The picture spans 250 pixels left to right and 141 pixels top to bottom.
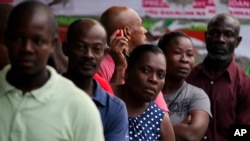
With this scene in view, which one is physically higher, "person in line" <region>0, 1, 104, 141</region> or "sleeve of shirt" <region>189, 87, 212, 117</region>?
"person in line" <region>0, 1, 104, 141</region>

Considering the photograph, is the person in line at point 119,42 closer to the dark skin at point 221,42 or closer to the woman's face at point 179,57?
the woman's face at point 179,57

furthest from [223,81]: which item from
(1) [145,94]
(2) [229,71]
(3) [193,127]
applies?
(1) [145,94]

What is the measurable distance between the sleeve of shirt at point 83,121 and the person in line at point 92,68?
833 mm

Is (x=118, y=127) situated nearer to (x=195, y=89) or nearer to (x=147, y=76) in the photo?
(x=147, y=76)

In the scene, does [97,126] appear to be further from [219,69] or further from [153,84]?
[219,69]

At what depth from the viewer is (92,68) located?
493 cm

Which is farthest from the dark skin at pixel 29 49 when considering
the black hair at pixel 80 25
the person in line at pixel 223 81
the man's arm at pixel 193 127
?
the person in line at pixel 223 81

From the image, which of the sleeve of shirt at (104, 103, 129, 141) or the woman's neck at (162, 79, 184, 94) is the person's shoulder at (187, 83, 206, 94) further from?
the sleeve of shirt at (104, 103, 129, 141)

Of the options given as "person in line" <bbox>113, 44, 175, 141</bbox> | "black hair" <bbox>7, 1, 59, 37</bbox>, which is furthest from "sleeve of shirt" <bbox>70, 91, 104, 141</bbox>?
"person in line" <bbox>113, 44, 175, 141</bbox>

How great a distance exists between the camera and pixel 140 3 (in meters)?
8.55

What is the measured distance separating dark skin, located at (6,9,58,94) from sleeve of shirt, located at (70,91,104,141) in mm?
203

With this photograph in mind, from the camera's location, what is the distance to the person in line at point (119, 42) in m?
6.09

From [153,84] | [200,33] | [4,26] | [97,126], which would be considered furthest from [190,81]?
[97,126]

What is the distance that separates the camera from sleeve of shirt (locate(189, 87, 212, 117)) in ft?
21.8
